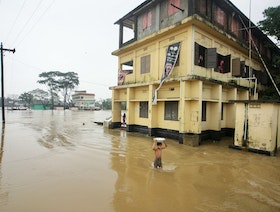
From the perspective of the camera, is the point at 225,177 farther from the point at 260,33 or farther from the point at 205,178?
the point at 260,33

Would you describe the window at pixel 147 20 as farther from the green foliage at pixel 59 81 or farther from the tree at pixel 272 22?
the green foliage at pixel 59 81

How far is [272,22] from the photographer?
14.7m

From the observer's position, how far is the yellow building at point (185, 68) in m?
11.3

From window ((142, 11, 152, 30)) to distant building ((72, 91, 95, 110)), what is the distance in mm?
65417

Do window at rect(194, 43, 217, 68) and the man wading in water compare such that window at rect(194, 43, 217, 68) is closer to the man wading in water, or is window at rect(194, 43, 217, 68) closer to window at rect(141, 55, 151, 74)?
window at rect(141, 55, 151, 74)

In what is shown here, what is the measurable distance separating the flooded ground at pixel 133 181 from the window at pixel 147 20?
10.7 meters

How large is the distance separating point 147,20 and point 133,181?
43.5 ft

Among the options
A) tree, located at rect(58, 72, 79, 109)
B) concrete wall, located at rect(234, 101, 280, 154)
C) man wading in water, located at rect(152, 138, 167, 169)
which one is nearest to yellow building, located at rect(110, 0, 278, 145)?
concrete wall, located at rect(234, 101, 280, 154)

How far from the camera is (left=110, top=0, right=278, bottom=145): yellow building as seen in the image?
37.1 feet

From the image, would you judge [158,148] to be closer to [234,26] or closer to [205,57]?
[205,57]

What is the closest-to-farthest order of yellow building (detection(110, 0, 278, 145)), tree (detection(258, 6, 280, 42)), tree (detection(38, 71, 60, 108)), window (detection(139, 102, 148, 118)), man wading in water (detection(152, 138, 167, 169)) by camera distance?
man wading in water (detection(152, 138, 167, 169))
yellow building (detection(110, 0, 278, 145))
tree (detection(258, 6, 280, 42))
window (detection(139, 102, 148, 118))
tree (detection(38, 71, 60, 108))

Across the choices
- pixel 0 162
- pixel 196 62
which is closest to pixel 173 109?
pixel 196 62

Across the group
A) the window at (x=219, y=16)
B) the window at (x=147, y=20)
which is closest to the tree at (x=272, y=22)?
the window at (x=219, y=16)

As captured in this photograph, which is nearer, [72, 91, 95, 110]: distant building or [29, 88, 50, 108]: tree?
[72, 91, 95, 110]: distant building
